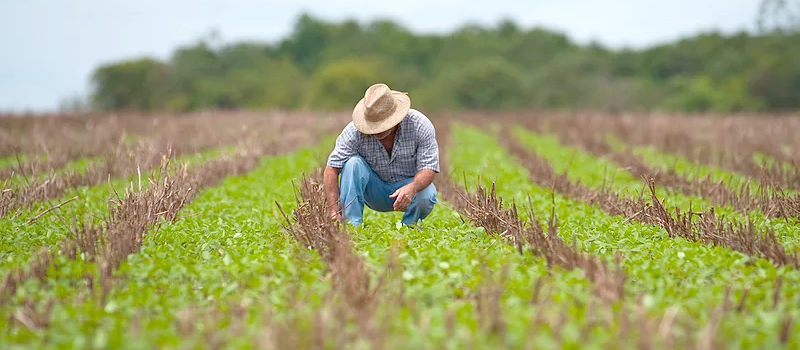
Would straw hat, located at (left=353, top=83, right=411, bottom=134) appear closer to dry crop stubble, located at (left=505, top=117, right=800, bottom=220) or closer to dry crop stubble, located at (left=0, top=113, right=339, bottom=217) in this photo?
dry crop stubble, located at (left=505, top=117, right=800, bottom=220)

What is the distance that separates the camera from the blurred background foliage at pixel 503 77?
48531 mm

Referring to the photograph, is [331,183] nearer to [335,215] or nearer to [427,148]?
[335,215]

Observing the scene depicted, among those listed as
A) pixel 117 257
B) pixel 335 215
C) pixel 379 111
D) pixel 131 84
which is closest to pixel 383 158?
pixel 379 111

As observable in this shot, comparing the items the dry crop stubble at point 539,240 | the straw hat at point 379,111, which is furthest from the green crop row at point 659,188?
the straw hat at point 379,111

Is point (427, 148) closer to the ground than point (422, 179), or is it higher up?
higher up

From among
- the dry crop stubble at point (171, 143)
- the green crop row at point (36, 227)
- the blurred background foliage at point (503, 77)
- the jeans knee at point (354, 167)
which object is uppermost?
the jeans knee at point (354, 167)

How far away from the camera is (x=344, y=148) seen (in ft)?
19.9

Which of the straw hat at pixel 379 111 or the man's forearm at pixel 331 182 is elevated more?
the straw hat at pixel 379 111

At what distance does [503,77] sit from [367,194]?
59979 millimetres

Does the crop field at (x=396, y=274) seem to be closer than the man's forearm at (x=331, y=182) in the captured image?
Yes

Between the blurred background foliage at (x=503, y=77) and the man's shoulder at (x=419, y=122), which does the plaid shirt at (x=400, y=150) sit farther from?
the blurred background foliage at (x=503, y=77)

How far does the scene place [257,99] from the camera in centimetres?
5900

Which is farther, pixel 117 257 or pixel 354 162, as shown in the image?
pixel 354 162

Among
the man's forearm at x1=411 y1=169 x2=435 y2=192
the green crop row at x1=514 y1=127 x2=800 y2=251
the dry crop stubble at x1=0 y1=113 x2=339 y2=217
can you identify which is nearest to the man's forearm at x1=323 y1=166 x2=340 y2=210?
the man's forearm at x1=411 y1=169 x2=435 y2=192
